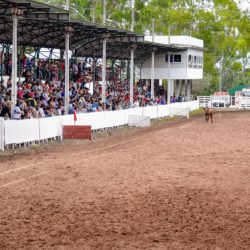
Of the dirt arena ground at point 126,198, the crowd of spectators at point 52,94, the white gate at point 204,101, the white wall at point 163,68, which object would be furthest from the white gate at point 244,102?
the dirt arena ground at point 126,198

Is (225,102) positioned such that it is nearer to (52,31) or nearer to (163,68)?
(163,68)

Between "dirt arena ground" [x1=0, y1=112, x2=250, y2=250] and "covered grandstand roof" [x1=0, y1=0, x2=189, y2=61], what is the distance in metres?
5.69

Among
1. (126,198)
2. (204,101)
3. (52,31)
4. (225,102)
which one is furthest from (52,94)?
(225,102)

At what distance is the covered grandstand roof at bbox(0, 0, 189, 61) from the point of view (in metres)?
26.4

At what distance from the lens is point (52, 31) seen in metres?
35.4

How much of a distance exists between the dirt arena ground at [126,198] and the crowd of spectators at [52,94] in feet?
10.4

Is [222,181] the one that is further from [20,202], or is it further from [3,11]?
[3,11]

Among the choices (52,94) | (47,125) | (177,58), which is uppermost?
(177,58)

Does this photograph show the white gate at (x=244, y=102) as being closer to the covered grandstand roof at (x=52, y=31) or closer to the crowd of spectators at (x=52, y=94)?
the crowd of spectators at (x=52, y=94)

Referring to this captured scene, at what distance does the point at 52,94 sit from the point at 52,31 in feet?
10.9

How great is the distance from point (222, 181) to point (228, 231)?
18.9 feet

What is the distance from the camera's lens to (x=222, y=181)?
56.9 feet

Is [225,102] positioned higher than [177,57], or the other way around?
[177,57]

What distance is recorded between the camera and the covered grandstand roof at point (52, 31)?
2639 centimetres
